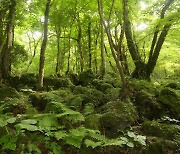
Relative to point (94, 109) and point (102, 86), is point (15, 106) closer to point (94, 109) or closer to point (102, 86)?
point (94, 109)

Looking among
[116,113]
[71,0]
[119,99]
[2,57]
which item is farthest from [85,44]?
[116,113]

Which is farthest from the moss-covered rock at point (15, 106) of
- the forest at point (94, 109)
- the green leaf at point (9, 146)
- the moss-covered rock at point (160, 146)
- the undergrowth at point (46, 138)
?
the moss-covered rock at point (160, 146)

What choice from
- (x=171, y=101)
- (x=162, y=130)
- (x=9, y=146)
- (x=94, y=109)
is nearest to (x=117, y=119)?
(x=162, y=130)

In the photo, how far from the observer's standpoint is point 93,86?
9.73 meters

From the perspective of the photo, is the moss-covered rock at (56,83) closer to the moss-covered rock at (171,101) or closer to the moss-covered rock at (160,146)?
the moss-covered rock at (171,101)

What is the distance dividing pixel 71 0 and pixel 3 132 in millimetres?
11607

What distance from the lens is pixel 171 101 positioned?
25.2ft

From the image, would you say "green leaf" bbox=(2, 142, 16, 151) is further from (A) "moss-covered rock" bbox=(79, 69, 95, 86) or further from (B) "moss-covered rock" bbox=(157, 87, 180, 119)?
(A) "moss-covered rock" bbox=(79, 69, 95, 86)

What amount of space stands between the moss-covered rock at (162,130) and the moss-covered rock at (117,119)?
462 millimetres

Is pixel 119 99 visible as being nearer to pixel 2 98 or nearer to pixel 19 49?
pixel 2 98

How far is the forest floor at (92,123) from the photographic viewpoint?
4645 millimetres

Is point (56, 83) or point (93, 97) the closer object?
point (93, 97)

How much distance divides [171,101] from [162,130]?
2091 mm

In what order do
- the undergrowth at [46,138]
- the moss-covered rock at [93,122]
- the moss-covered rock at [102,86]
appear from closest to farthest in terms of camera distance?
the undergrowth at [46,138]
the moss-covered rock at [93,122]
the moss-covered rock at [102,86]
